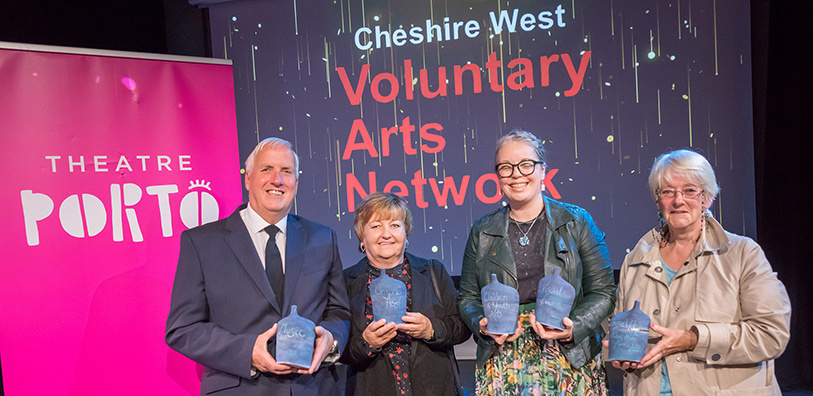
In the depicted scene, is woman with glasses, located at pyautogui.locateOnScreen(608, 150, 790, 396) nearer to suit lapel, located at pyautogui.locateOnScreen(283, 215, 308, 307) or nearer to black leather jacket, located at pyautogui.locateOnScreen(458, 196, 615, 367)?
black leather jacket, located at pyautogui.locateOnScreen(458, 196, 615, 367)

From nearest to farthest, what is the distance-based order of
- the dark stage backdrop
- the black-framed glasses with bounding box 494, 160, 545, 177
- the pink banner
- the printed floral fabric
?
the black-framed glasses with bounding box 494, 160, 545, 177
the printed floral fabric
the pink banner
the dark stage backdrop

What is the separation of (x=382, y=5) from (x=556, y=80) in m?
1.37

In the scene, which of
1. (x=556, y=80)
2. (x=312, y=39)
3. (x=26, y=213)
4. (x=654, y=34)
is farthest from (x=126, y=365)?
(x=654, y=34)

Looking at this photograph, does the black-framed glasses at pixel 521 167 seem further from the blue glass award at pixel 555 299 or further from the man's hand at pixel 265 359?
the man's hand at pixel 265 359

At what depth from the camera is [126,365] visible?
3252 millimetres

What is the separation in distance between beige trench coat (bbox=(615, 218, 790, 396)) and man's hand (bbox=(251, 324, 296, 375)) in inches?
46.4

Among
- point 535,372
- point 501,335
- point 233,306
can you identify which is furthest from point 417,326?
point 233,306

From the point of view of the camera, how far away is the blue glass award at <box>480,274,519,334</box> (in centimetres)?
201

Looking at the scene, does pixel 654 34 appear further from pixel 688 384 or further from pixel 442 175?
pixel 688 384

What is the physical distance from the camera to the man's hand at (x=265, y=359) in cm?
195

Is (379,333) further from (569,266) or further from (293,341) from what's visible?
(569,266)

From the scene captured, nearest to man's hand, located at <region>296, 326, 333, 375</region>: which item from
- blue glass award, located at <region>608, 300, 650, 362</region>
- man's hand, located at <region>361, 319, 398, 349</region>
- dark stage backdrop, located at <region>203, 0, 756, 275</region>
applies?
man's hand, located at <region>361, 319, 398, 349</region>

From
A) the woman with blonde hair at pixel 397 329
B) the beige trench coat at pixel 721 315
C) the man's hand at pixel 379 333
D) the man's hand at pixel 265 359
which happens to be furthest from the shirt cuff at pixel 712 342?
the man's hand at pixel 265 359

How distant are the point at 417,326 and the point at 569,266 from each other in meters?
0.59
